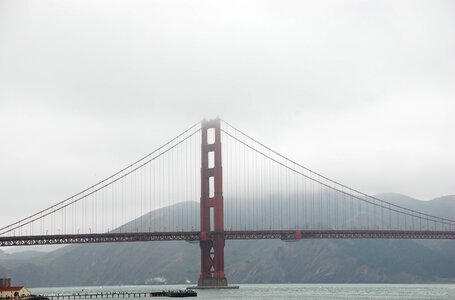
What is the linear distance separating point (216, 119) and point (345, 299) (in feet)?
145

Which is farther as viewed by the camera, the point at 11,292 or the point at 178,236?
the point at 178,236

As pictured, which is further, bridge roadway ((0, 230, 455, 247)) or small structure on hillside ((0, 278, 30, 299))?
bridge roadway ((0, 230, 455, 247))

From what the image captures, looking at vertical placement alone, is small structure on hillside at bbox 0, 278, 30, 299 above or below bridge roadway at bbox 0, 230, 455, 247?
below

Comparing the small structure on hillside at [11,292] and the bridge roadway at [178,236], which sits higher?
the bridge roadway at [178,236]

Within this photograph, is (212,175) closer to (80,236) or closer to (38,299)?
(80,236)

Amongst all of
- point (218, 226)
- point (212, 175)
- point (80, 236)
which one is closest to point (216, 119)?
point (212, 175)

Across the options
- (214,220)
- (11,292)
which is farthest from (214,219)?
(11,292)

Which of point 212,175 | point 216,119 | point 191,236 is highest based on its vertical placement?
point 216,119

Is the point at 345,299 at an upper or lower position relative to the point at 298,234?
lower

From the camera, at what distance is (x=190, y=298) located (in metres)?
144

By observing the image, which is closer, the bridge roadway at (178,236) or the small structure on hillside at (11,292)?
the small structure on hillside at (11,292)

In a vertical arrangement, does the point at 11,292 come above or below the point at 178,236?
below

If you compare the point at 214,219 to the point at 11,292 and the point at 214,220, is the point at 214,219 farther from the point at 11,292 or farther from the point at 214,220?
the point at 11,292

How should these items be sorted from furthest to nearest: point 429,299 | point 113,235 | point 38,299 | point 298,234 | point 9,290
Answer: point 298,234 < point 113,235 < point 429,299 < point 38,299 < point 9,290
